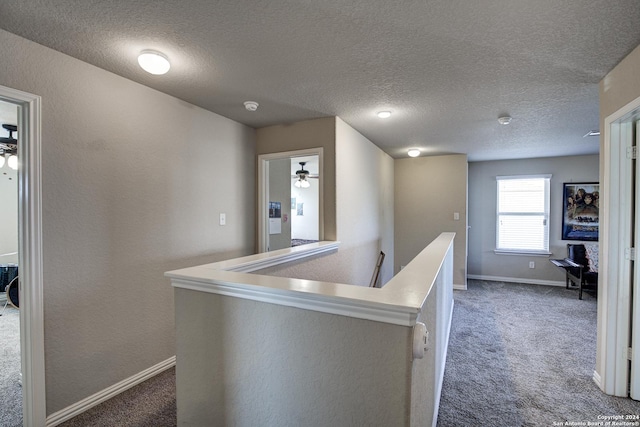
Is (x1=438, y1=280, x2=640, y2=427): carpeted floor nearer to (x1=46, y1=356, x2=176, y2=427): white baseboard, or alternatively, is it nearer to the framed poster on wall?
the framed poster on wall

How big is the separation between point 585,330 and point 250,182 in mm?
4137

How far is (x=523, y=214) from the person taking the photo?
5.65 m

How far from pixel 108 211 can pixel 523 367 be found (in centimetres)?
354

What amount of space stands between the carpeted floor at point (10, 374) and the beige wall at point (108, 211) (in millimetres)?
303

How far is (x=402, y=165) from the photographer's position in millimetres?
5730

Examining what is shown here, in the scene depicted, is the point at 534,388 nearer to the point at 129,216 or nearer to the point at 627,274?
the point at 627,274

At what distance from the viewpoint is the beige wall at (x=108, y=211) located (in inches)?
73.7

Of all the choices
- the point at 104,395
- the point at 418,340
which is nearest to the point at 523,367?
the point at 418,340

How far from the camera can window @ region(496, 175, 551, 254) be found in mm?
5523

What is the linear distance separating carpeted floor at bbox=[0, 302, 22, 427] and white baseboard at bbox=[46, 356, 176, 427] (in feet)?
0.66

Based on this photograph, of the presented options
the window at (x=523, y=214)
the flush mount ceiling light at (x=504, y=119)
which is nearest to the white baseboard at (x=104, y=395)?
the flush mount ceiling light at (x=504, y=119)

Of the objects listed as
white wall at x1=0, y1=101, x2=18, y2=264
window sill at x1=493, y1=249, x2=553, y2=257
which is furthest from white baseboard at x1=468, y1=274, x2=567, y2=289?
white wall at x1=0, y1=101, x2=18, y2=264

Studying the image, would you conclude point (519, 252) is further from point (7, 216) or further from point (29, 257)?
point (7, 216)

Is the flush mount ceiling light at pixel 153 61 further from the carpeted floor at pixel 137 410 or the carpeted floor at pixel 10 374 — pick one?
the carpeted floor at pixel 10 374
